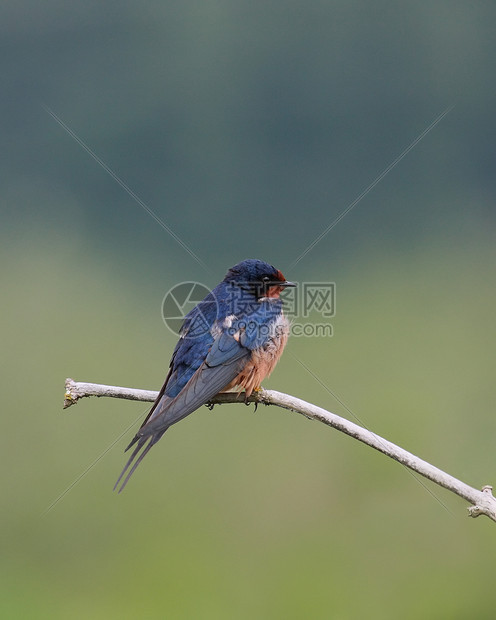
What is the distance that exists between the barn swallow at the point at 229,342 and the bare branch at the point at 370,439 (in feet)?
0.48

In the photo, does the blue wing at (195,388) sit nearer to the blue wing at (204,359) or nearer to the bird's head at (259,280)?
the blue wing at (204,359)


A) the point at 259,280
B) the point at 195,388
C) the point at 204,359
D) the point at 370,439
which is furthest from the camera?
the point at 259,280

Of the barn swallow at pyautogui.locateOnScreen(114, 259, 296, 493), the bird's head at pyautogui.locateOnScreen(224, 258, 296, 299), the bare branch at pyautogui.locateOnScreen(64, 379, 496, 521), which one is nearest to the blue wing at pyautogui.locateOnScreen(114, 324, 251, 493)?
the barn swallow at pyautogui.locateOnScreen(114, 259, 296, 493)

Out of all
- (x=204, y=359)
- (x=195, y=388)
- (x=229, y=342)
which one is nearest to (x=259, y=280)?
(x=229, y=342)

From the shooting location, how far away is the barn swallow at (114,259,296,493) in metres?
2.93

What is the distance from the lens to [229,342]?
3121 mm

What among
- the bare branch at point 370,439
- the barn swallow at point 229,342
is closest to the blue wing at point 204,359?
the barn swallow at point 229,342

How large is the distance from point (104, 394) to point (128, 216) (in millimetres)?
5915

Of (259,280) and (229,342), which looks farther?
(259,280)

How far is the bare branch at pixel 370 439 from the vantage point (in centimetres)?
A: 237

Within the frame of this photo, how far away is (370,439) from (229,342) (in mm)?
860

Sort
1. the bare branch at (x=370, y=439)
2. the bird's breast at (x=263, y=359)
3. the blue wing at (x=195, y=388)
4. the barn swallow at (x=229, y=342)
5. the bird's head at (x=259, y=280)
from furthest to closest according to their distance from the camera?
the bird's head at (x=259, y=280), the bird's breast at (x=263, y=359), the barn swallow at (x=229, y=342), the blue wing at (x=195, y=388), the bare branch at (x=370, y=439)

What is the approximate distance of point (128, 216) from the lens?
846 cm

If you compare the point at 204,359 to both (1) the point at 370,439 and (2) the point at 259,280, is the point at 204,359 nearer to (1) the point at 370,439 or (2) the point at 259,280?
(2) the point at 259,280
